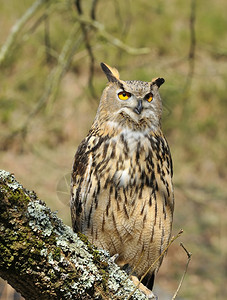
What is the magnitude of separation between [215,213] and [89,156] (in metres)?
4.71

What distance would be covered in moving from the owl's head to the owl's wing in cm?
23

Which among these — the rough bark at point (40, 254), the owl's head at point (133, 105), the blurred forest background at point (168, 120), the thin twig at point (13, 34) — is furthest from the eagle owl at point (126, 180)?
the blurred forest background at point (168, 120)

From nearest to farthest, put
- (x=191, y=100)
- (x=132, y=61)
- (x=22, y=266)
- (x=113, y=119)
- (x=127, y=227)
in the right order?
(x=22, y=266), (x=127, y=227), (x=113, y=119), (x=191, y=100), (x=132, y=61)

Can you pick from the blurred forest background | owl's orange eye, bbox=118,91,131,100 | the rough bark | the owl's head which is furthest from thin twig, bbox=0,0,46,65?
the rough bark

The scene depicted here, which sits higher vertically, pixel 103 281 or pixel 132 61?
pixel 132 61

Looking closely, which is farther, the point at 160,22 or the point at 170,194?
the point at 160,22

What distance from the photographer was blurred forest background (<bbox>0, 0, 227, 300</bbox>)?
16.8ft

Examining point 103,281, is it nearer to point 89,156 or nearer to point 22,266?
point 22,266

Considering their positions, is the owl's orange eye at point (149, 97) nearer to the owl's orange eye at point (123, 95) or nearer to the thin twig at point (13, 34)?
the owl's orange eye at point (123, 95)

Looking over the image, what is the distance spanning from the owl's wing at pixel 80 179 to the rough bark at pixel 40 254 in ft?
3.00

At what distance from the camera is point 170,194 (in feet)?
8.43

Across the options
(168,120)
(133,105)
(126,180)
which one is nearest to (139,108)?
(133,105)

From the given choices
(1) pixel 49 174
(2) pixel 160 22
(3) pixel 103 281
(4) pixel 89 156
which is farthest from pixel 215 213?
(3) pixel 103 281

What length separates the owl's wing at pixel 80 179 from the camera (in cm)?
253
